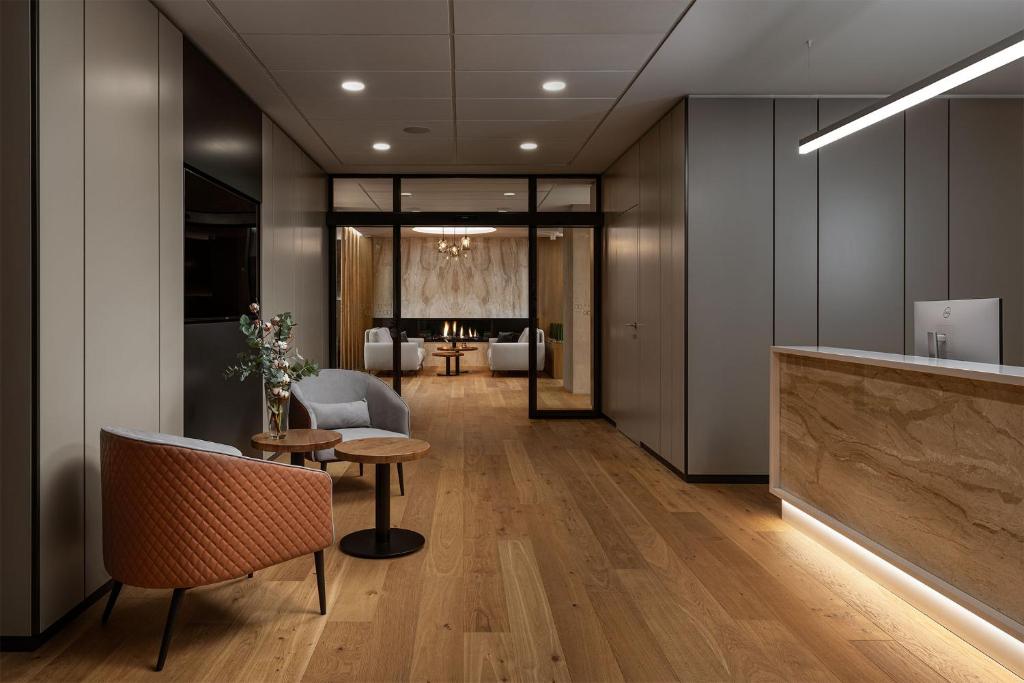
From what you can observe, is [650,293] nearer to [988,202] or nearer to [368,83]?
[988,202]

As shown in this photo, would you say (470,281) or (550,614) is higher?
(470,281)

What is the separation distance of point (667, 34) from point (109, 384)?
3.41m

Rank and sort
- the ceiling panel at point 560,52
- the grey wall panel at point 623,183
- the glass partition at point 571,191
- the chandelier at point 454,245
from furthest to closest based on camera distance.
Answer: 1. the chandelier at point 454,245
2. the glass partition at point 571,191
3. the grey wall panel at point 623,183
4. the ceiling panel at point 560,52

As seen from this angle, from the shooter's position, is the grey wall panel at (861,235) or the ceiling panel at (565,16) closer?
the ceiling panel at (565,16)

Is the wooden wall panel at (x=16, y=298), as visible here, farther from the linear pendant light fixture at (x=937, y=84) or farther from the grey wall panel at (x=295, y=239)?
the linear pendant light fixture at (x=937, y=84)

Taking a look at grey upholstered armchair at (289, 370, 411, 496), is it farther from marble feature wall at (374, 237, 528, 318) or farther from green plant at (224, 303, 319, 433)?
marble feature wall at (374, 237, 528, 318)

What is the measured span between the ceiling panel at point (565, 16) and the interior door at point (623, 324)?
267 centimetres

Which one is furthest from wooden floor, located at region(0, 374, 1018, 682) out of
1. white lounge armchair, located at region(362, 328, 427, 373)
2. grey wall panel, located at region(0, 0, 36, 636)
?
white lounge armchair, located at region(362, 328, 427, 373)

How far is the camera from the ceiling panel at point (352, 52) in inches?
153

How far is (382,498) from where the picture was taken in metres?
3.53

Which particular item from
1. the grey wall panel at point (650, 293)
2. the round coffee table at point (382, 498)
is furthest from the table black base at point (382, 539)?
the grey wall panel at point (650, 293)

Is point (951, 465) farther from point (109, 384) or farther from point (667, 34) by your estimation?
point (109, 384)

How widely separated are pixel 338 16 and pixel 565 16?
1.21 m

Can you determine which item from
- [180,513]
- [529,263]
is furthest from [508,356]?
[180,513]
